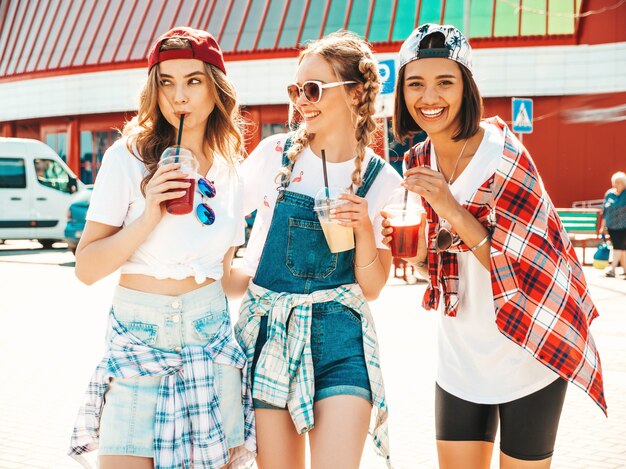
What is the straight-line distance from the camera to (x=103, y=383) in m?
2.90

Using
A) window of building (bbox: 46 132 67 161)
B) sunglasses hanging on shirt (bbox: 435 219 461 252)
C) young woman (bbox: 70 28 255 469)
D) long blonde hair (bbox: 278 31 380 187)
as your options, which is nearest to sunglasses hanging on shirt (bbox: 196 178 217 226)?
young woman (bbox: 70 28 255 469)

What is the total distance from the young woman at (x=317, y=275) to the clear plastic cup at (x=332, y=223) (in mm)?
42

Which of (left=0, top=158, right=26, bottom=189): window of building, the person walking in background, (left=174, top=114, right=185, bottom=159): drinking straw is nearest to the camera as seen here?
(left=174, top=114, right=185, bottom=159): drinking straw

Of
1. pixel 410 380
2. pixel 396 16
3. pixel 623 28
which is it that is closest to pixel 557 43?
pixel 623 28

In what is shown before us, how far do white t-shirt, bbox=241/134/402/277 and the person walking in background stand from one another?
12618 millimetres

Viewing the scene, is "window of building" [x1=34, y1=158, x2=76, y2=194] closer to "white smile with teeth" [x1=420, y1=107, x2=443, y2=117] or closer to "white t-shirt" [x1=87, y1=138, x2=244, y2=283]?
"white t-shirt" [x1=87, y1=138, x2=244, y2=283]

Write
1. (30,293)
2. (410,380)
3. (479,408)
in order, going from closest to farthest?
1. (479,408)
2. (410,380)
3. (30,293)

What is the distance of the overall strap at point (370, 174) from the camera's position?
3.37 m

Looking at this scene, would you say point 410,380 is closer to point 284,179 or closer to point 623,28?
point 284,179

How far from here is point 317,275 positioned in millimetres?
3291

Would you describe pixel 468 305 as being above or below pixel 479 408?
above

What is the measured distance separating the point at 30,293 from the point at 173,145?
9987 millimetres

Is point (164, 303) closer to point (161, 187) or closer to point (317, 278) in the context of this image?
point (161, 187)

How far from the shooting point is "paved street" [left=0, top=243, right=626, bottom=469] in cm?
530
